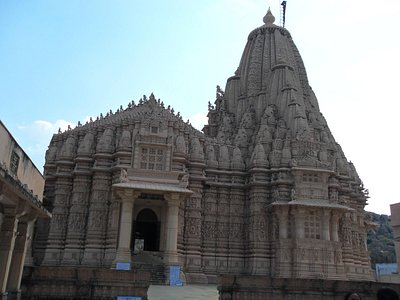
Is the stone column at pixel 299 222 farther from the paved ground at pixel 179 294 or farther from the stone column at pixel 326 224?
the paved ground at pixel 179 294

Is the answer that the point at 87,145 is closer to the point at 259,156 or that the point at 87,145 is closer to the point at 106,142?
the point at 106,142

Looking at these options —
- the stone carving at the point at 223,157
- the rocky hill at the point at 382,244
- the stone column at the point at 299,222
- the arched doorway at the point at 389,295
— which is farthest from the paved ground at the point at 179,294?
the rocky hill at the point at 382,244

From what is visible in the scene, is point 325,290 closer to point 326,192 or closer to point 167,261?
point 167,261

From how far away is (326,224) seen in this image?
29797 mm

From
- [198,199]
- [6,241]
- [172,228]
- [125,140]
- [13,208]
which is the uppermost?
[125,140]

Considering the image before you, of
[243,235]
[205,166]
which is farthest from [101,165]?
[243,235]

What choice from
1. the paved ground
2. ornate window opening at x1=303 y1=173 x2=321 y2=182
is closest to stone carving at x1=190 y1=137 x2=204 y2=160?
ornate window opening at x1=303 y1=173 x2=321 y2=182

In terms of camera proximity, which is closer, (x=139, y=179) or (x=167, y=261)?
(x=167, y=261)

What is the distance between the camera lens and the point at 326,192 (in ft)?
102

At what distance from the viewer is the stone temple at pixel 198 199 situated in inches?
1106

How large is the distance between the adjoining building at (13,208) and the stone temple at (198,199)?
11.8 metres

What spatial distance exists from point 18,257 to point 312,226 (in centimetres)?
2111

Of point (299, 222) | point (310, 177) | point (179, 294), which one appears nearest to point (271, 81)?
point (310, 177)

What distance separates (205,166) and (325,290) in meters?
17.7
